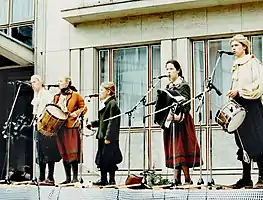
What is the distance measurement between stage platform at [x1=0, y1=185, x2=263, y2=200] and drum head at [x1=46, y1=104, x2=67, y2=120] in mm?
1033

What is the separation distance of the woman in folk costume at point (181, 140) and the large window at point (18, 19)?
5.71 meters

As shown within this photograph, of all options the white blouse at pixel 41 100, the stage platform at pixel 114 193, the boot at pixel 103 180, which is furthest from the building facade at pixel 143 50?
the stage platform at pixel 114 193

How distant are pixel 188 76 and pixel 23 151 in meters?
4.01

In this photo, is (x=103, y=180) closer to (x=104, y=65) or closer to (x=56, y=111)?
(x=56, y=111)

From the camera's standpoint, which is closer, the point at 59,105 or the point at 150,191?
the point at 150,191

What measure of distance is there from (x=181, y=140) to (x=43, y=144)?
92.7 inches

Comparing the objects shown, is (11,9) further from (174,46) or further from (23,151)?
(174,46)

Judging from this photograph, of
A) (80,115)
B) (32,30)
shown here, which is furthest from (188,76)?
(32,30)

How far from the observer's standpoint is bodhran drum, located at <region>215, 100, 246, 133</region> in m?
7.30

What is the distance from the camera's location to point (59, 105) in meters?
9.18

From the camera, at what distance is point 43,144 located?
30.7ft

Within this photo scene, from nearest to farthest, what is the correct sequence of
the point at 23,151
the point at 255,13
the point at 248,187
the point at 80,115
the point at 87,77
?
the point at 248,187 → the point at 80,115 → the point at 255,13 → the point at 87,77 → the point at 23,151

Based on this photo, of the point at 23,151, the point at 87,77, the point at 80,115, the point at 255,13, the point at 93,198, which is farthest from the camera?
the point at 23,151

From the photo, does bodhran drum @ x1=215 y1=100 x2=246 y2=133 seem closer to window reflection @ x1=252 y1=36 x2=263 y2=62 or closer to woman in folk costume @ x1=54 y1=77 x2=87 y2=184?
woman in folk costume @ x1=54 y1=77 x2=87 y2=184
